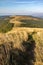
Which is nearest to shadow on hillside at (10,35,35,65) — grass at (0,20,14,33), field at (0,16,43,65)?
field at (0,16,43,65)

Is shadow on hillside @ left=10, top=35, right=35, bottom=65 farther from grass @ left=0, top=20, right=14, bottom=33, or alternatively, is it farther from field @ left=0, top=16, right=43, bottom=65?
grass @ left=0, top=20, right=14, bottom=33

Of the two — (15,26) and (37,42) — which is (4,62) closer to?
(37,42)

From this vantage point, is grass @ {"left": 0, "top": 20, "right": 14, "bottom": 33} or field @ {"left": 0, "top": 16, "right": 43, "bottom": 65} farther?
grass @ {"left": 0, "top": 20, "right": 14, "bottom": 33}

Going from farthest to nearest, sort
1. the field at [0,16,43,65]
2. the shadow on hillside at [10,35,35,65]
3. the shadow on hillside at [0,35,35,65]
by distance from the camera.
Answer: the shadow on hillside at [10,35,35,65], the field at [0,16,43,65], the shadow on hillside at [0,35,35,65]

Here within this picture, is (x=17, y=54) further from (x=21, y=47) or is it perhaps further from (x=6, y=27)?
(x=6, y=27)

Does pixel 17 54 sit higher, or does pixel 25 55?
pixel 17 54

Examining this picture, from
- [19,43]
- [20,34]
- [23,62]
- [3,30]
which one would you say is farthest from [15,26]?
[23,62]

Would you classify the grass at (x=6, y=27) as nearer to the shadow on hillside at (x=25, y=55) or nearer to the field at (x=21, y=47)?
the field at (x=21, y=47)

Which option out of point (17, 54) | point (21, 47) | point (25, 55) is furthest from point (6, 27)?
point (17, 54)
